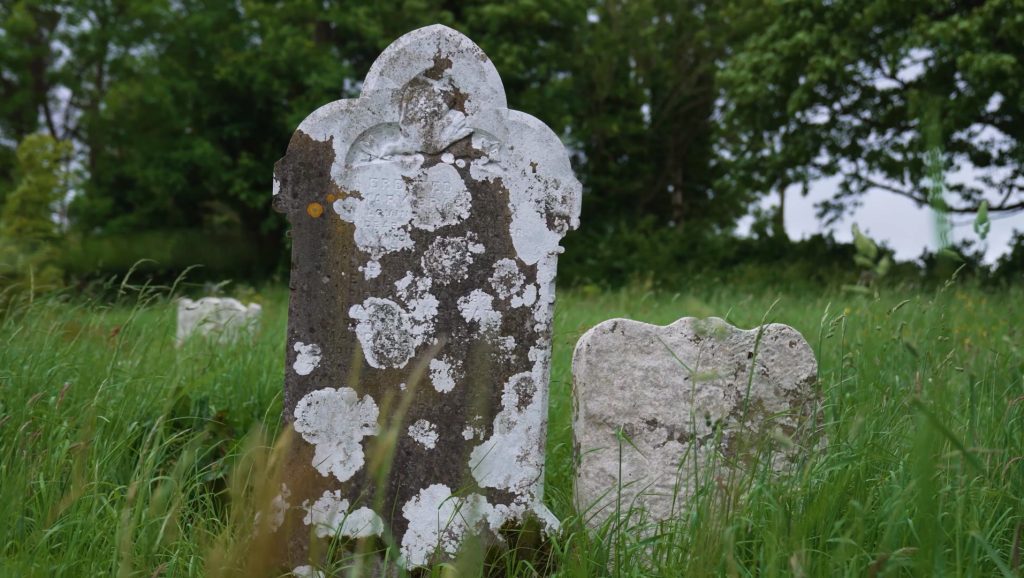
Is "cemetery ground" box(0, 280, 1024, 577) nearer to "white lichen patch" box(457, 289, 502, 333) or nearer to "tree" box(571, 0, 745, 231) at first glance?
"white lichen patch" box(457, 289, 502, 333)

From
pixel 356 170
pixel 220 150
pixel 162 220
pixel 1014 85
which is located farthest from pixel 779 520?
pixel 162 220

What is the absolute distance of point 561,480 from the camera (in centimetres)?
378

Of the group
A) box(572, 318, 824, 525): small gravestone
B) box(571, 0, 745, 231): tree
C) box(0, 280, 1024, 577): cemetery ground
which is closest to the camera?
box(0, 280, 1024, 577): cemetery ground

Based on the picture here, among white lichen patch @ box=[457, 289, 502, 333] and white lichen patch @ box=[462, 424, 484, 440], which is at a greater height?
white lichen patch @ box=[457, 289, 502, 333]

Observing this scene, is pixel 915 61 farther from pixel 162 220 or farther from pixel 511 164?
pixel 162 220

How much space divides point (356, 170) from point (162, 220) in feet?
61.4

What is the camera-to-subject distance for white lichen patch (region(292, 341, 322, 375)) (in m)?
3.15

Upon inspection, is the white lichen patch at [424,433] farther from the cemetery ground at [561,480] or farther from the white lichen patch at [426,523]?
the cemetery ground at [561,480]

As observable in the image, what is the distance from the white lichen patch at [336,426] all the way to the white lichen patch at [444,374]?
24 cm

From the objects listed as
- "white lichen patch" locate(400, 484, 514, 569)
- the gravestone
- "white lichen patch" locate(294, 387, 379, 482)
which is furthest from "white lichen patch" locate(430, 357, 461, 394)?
"white lichen patch" locate(400, 484, 514, 569)

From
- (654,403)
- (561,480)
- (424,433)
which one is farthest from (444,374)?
(561,480)

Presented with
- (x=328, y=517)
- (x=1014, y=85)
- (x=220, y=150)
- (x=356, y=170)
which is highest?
(x=1014, y=85)

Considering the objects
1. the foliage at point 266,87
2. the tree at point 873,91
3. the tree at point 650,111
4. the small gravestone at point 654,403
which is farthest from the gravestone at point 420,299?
the tree at point 650,111

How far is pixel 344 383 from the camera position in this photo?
3.17 metres
